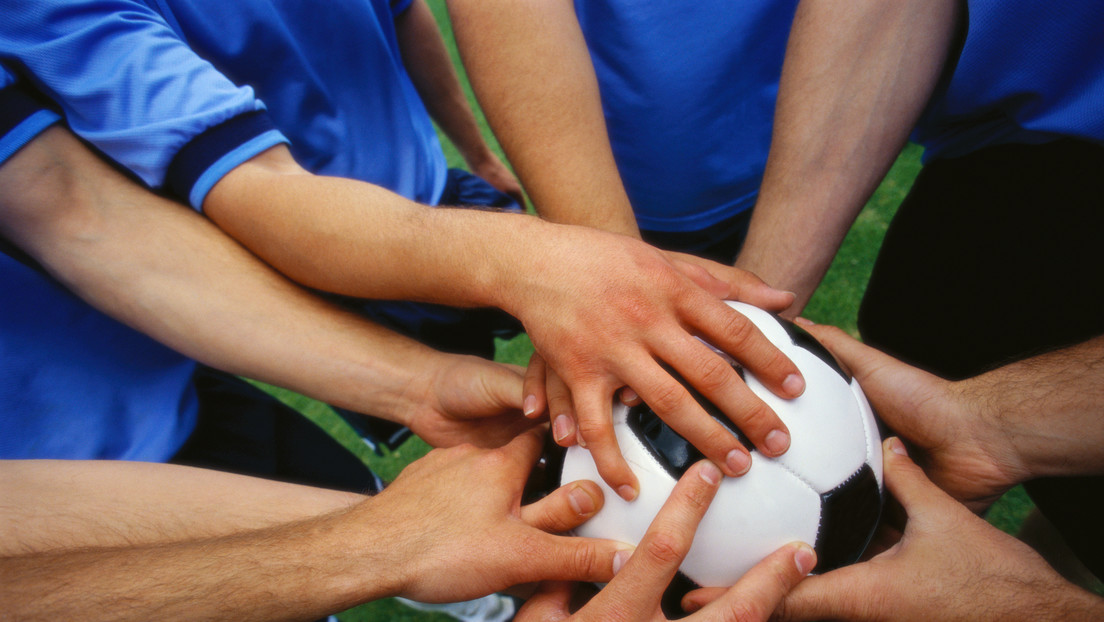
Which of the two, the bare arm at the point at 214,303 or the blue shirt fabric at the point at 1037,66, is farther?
the bare arm at the point at 214,303

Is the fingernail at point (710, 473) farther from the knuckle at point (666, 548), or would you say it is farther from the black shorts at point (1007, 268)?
the black shorts at point (1007, 268)

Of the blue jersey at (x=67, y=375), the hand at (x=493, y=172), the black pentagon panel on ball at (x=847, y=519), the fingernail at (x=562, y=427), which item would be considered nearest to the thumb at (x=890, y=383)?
the black pentagon panel on ball at (x=847, y=519)

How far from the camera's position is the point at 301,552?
2.96 ft

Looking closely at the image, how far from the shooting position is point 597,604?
0.80 meters

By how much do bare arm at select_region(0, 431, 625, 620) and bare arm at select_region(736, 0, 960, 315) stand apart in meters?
0.76

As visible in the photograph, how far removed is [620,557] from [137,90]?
3.89 ft

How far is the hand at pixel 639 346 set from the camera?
2.74 ft

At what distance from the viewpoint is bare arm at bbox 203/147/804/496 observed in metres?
0.84

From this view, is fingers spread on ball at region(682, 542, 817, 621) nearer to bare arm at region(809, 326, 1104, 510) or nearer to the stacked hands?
the stacked hands

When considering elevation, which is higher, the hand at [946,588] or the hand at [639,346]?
the hand at [639,346]

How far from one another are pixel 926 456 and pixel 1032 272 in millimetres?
454

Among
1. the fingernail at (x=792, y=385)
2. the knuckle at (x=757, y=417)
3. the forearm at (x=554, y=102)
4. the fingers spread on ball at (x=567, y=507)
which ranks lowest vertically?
the fingers spread on ball at (x=567, y=507)

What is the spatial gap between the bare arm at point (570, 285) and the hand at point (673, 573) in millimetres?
70

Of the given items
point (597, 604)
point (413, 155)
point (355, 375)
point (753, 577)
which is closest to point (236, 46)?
point (413, 155)
